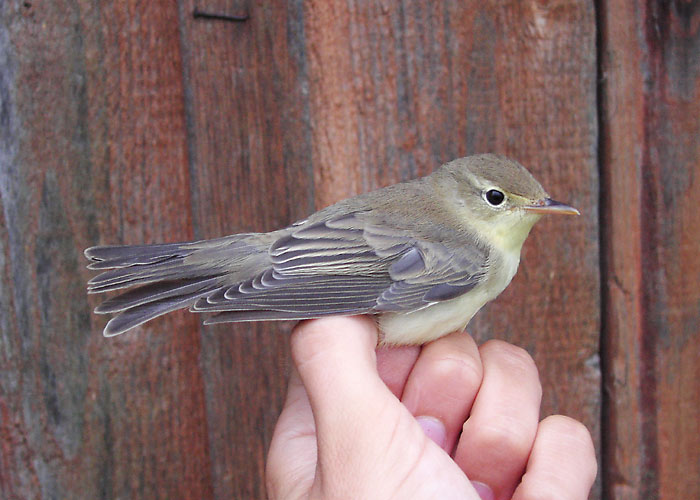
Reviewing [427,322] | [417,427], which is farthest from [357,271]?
[417,427]

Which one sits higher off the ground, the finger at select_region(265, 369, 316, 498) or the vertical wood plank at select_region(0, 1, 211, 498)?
the vertical wood plank at select_region(0, 1, 211, 498)

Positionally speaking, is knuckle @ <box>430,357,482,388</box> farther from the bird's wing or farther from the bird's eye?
the bird's eye

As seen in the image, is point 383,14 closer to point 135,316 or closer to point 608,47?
point 608,47

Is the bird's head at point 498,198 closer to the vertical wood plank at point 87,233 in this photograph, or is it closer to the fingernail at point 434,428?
the fingernail at point 434,428

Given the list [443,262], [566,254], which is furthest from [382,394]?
[566,254]

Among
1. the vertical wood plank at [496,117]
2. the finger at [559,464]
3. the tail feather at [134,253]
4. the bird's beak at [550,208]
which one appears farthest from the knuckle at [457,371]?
the tail feather at [134,253]

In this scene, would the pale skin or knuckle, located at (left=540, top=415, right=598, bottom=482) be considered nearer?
the pale skin

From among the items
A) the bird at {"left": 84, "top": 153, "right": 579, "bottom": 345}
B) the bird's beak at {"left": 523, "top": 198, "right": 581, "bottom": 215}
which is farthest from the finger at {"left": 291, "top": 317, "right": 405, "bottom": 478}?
the bird's beak at {"left": 523, "top": 198, "right": 581, "bottom": 215}
